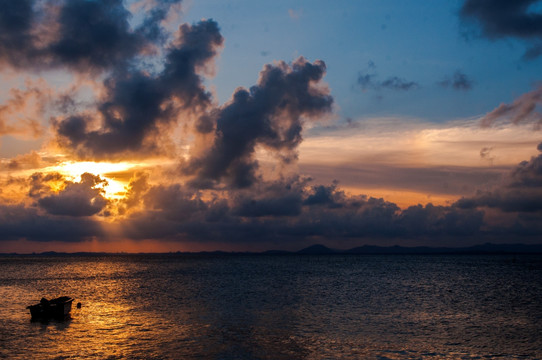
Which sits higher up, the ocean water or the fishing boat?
the fishing boat

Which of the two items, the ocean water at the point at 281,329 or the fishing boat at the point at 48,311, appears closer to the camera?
the ocean water at the point at 281,329

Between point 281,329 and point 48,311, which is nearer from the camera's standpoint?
point 281,329

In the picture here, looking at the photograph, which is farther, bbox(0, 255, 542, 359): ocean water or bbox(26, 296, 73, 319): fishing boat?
bbox(26, 296, 73, 319): fishing boat

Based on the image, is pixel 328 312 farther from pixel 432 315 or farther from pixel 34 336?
pixel 34 336

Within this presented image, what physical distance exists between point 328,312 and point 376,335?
14958 millimetres

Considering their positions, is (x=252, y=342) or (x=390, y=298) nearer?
(x=252, y=342)

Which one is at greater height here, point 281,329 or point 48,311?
point 48,311

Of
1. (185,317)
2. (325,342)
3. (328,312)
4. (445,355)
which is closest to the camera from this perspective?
(445,355)

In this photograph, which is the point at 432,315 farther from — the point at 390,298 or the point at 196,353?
A: the point at 196,353

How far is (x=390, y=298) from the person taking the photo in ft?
232

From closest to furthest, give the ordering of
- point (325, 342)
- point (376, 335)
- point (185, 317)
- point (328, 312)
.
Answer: point (325, 342) → point (376, 335) → point (185, 317) → point (328, 312)

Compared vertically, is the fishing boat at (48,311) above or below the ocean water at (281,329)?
above

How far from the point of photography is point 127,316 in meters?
52.4

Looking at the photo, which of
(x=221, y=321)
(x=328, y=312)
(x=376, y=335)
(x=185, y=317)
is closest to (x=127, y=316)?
(x=185, y=317)
